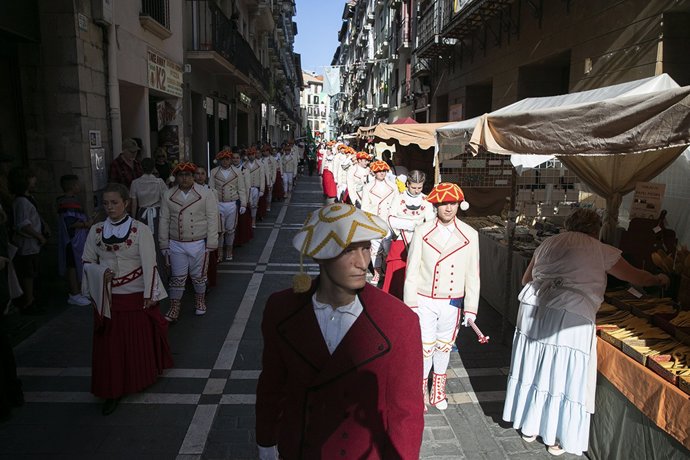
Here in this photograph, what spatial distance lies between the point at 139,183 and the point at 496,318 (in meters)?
5.73

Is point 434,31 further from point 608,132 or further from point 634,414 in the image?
point 634,414

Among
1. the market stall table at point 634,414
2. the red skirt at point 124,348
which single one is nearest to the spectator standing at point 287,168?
the red skirt at point 124,348

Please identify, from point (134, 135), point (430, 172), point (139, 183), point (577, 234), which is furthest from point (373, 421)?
point (430, 172)

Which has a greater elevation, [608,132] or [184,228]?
[608,132]

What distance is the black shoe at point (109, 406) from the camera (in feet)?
14.8

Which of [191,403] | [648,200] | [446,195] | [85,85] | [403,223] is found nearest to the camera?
[446,195]

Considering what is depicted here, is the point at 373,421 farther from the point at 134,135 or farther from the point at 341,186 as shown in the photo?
the point at 341,186

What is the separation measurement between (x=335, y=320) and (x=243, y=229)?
386 inches

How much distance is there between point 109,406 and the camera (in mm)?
4555

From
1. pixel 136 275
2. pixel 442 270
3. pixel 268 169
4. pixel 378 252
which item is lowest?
pixel 378 252

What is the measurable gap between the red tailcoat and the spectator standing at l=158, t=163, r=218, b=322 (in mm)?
4755

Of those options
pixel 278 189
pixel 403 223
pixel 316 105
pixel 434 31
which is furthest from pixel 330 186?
pixel 316 105

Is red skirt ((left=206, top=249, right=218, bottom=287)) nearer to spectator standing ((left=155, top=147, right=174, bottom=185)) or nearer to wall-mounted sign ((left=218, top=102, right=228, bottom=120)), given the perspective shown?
spectator standing ((left=155, top=147, right=174, bottom=185))

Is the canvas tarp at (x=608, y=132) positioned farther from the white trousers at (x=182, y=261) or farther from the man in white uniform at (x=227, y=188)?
the man in white uniform at (x=227, y=188)
